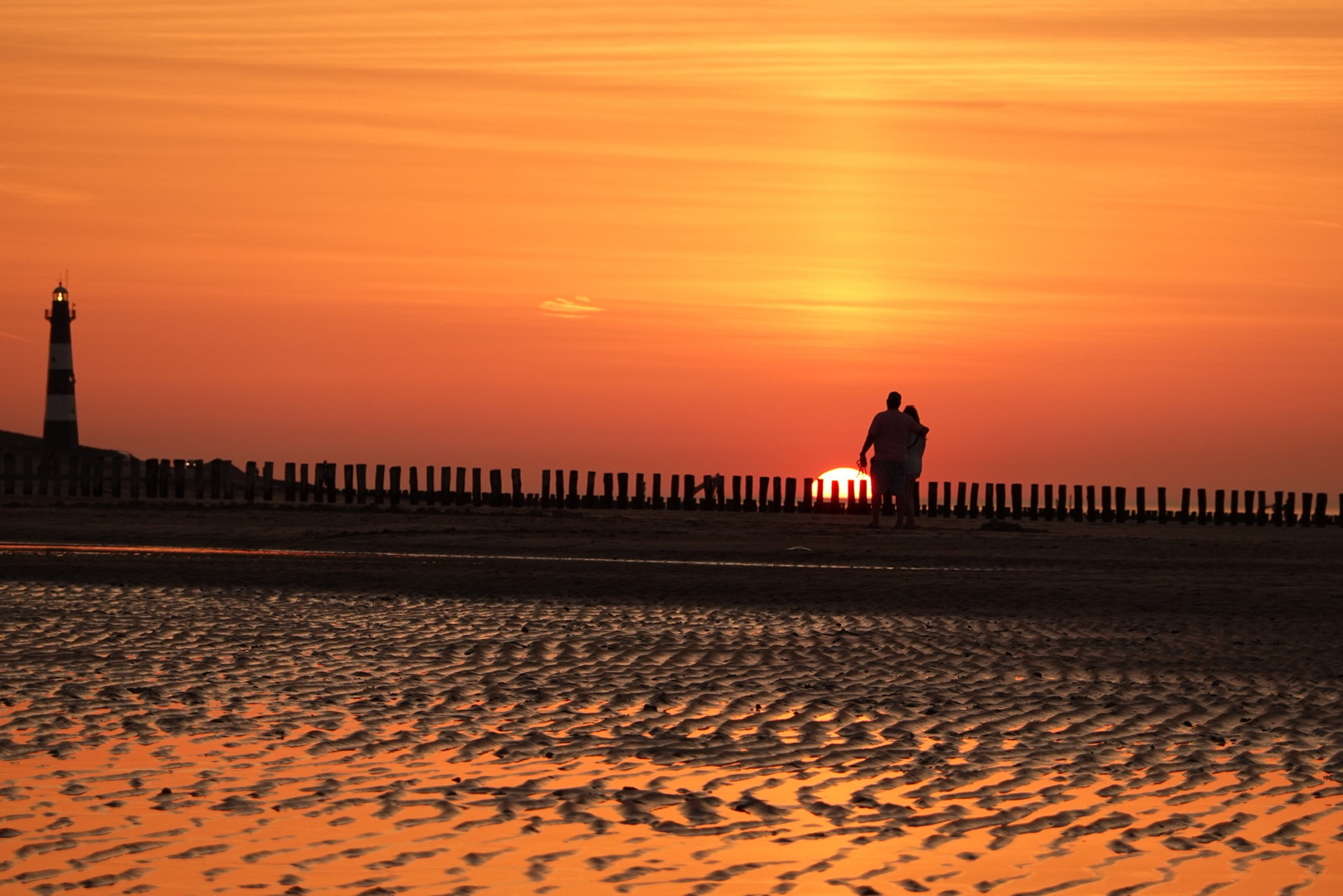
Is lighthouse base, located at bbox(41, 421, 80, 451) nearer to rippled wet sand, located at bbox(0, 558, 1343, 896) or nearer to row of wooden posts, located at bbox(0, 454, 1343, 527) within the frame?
row of wooden posts, located at bbox(0, 454, 1343, 527)

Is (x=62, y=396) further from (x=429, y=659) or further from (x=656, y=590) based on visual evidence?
(x=429, y=659)

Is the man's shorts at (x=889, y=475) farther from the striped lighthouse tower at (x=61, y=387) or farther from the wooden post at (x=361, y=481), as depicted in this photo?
the striped lighthouse tower at (x=61, y=387)

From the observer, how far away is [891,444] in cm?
2405

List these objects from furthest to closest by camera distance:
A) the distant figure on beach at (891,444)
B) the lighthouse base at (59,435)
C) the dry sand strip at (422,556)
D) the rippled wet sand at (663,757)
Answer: the lighthouse base at (59,435), the distant figure on beach at (891,444), the dry sand strip at (422,556), the rippled wet sand at (663,757)

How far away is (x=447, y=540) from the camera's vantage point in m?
22.2


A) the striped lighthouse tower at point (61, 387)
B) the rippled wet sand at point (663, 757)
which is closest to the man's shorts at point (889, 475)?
the rippled wet sand at point (663, 757)

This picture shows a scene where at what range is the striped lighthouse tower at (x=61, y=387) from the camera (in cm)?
6184

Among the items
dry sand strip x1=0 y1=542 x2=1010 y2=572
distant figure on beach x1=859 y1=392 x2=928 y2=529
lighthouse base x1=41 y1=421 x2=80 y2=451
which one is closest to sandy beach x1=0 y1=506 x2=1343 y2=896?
dry sand strip x1=0 y1=542 x2=1010 y2=572

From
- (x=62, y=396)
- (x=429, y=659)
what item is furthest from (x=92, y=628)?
(x=62, y=396)

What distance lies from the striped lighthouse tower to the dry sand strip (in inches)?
1732

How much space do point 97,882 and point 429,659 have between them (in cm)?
511

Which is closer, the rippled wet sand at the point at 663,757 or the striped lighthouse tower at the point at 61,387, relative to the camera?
the rippled wet sand at the point at 663,757

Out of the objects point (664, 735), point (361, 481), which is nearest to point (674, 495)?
point (361, 481)

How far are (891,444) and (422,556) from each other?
7875 millimetres
